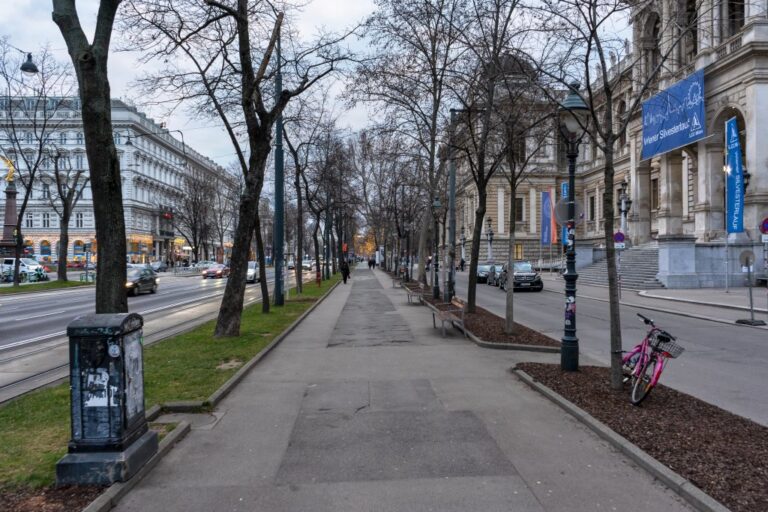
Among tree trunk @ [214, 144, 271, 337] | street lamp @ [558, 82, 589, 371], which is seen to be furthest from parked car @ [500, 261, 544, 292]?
street lamp @ [558, 82, 589, 371]

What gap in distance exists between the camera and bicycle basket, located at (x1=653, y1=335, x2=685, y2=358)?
6148 millimetres

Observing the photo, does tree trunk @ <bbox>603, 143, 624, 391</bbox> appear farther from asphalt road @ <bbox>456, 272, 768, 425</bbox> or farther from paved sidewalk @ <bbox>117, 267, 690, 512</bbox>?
asphalt road @ <bbox>456, 272, 768, 425</bbox>

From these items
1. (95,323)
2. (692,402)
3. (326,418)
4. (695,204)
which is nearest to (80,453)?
(95,323)

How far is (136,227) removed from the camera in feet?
260

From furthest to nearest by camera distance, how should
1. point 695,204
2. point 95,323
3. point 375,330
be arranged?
point 695,204 → point 375,330 → point 95,323

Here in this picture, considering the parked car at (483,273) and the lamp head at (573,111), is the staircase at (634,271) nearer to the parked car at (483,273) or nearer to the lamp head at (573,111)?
the parked car at (483,273)

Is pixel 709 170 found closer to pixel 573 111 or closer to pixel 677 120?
pixel 677 120

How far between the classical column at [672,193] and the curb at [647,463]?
38451 millimetres

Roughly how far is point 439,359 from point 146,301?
19349 millimetres

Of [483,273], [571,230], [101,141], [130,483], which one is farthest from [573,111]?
[483,273]

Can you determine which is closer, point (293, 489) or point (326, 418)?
point (293, 489)

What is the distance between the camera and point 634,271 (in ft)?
112

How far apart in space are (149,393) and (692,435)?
6236mm

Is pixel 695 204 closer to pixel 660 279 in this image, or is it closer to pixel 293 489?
pixel 660 279
